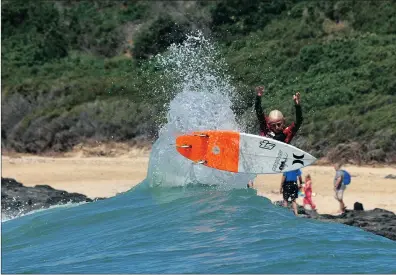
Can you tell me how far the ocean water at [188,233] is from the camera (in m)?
9.23

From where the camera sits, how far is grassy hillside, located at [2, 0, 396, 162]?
23.4 meters

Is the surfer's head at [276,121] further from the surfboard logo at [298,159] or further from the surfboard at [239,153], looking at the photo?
the surfboard logo at [298,159]

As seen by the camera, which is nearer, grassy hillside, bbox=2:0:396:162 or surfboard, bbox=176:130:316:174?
surfboard, bbox=176:130:316:174

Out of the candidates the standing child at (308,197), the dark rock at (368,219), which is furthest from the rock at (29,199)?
the dark rock at (368,219)

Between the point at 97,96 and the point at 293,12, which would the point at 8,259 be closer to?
the point at 97,96

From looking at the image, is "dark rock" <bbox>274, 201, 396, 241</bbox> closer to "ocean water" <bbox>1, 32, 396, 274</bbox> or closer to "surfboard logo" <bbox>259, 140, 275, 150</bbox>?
"ocean water" <bbox>1, 32, 396, 274</bbox>

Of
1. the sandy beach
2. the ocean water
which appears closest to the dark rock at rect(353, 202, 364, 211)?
the sandy beach

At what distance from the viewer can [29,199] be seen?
17.3 metres

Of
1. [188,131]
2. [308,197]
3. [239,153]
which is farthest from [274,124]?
[308,197]

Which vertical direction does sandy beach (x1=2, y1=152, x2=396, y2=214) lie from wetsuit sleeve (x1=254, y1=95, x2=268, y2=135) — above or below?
below

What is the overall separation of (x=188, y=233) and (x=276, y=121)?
1609 millimetres

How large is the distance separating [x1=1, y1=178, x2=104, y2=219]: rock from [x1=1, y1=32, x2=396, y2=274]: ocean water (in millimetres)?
2701

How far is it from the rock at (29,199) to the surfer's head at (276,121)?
6316mm

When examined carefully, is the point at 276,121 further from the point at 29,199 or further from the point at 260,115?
the point at 29,199
